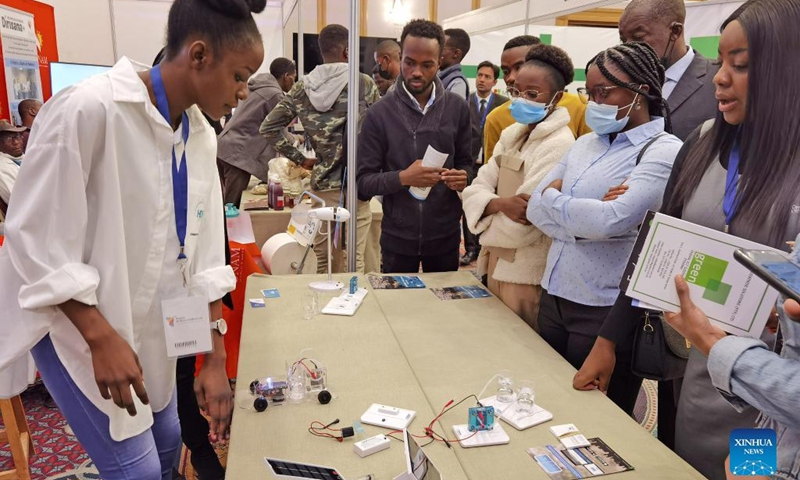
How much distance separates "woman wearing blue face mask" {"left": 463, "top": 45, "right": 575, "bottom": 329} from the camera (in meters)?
1.95

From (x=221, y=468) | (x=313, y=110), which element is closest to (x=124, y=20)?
(x=313, y=110)

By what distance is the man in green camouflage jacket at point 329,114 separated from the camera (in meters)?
3.25

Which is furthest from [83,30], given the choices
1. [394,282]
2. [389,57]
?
[394,282]

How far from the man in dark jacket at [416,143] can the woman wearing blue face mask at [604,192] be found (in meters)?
0.65

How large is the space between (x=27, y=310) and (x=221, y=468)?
115 cm

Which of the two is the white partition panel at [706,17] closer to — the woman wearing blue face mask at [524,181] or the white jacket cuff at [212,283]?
the woman wearing blue face mask at [524,181]

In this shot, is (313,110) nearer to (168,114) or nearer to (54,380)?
(168,114)

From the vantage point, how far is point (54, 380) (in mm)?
1131

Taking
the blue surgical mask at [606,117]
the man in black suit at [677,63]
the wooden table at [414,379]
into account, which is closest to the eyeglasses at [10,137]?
the wooden table at [414,379]

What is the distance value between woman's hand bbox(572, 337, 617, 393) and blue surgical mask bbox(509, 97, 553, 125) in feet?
2.90

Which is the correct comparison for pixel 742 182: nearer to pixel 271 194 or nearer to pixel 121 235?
pixel 121 235

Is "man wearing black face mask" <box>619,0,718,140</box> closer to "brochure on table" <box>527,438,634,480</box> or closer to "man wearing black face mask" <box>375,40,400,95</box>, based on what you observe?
"brochure on table" <box>527,438,634,480</box>

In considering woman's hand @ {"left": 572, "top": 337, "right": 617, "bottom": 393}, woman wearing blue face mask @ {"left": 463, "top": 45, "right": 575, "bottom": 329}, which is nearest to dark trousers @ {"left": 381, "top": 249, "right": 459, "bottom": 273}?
woman wearing blue face mask @ {"left": 463, "top": 45, "right": 575, "bottom": 329}

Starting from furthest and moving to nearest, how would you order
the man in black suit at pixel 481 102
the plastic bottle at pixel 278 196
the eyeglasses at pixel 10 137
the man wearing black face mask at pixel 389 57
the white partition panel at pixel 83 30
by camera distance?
the white partition panel at pixel 83 30 → the man in black suit at pixel 481 102 → the man wearing black face mask at pixel 389 57 → the plastic bottle at pixel 278 196 → the eyeglasses at pixel 10 137
